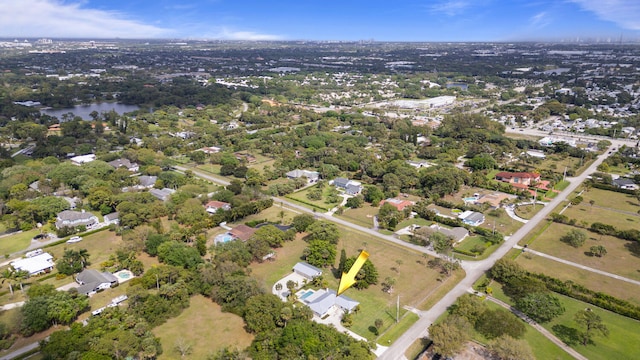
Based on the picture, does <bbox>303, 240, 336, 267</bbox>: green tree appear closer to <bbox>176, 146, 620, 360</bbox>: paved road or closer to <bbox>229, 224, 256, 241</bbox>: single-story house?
<bbox>229, 224, 256, 241</bbox>: single-story house

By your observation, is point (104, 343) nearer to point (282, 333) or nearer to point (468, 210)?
point (282, 333)

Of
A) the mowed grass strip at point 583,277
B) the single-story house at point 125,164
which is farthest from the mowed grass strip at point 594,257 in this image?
the single-story house at point 125,164

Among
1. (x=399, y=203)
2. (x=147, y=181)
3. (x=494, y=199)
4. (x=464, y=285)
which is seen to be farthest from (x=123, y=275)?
(x=494, y=199)

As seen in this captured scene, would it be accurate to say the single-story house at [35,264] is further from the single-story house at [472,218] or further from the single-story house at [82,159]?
the single-story house at [472,218]

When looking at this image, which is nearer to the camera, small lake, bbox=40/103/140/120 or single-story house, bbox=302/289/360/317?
single-story house, bbox=302/289/360/317

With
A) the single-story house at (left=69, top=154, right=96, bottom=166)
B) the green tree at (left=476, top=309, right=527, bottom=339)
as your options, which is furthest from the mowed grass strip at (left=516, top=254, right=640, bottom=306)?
the single-story house at (left=69, top=154, right=96, bottom=166)

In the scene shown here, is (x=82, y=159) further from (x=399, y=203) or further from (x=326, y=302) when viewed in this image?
(x=326, y=302)

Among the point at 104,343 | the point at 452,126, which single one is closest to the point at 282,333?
the point at 104,343
